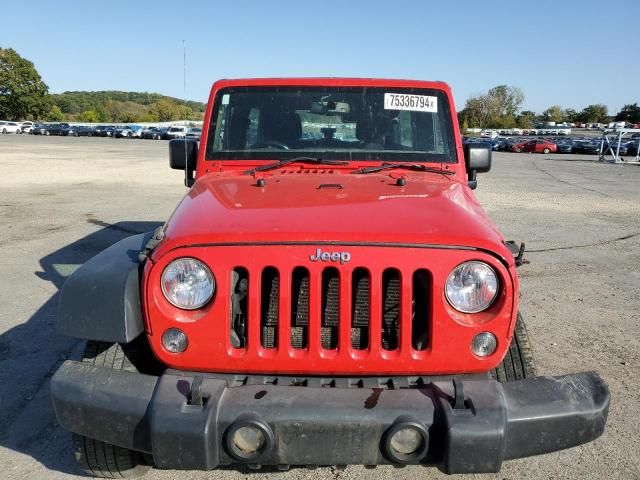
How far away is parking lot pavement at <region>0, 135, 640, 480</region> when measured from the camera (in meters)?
3.14

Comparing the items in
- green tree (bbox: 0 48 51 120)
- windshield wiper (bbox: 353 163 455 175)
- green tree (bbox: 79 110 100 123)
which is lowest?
windshield wiper (bbox: 353 163 455 175)

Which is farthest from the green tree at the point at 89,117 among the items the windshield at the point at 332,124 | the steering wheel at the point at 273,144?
the steering wheel at the point at 273,144

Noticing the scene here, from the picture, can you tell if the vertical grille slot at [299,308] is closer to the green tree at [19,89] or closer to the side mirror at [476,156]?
the side mirror at [476,156]

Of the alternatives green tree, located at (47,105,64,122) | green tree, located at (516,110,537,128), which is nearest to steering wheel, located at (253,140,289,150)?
green tree, located at (47,105,64,122)

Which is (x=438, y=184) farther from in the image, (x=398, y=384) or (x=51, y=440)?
(x=51, y=440)

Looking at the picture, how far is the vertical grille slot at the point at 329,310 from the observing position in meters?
2.43

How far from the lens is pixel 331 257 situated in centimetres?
231

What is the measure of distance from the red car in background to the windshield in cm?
4729

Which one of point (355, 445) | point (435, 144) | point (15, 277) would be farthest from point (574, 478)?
point (15, 277)

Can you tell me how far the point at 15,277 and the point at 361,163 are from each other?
4.57m

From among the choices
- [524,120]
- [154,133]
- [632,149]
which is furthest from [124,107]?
[632,149]

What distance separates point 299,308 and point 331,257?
301 mm

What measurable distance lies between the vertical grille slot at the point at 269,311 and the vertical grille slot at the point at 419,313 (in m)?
0.57

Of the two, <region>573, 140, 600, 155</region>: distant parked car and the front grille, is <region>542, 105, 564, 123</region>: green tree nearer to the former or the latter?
<region>573, 140, 600, 155</region>: distant parked car
